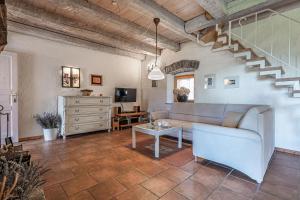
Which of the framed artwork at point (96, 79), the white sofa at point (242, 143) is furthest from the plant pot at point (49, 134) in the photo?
the white sofa at point (242, 143)

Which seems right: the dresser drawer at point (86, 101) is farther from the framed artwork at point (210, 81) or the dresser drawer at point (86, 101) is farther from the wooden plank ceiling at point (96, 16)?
the framed artwork at point (210, 81)

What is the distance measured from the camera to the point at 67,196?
5.45 ft

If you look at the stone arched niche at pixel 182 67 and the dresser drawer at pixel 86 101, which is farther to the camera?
the stone arched niche at pixel 182 67

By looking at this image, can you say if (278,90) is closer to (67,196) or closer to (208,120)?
(208,120)

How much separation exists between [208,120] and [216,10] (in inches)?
93.9

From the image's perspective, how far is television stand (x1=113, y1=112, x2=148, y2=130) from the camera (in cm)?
496

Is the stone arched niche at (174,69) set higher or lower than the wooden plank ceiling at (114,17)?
lower

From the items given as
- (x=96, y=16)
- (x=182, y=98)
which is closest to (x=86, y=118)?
(x=96, y=16)

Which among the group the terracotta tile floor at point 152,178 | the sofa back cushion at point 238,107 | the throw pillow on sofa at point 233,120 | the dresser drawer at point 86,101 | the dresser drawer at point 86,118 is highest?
the dresser drawer at point 86,101

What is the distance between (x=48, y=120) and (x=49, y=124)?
11 centimetres

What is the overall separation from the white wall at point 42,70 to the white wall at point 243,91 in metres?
2.71

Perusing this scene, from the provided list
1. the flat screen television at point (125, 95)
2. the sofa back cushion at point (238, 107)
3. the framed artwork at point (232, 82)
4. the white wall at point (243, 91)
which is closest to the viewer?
the white wall at point (243, 91)

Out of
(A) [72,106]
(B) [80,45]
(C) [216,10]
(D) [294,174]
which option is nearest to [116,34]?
(B) [80,45]

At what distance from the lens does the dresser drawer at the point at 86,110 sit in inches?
157
